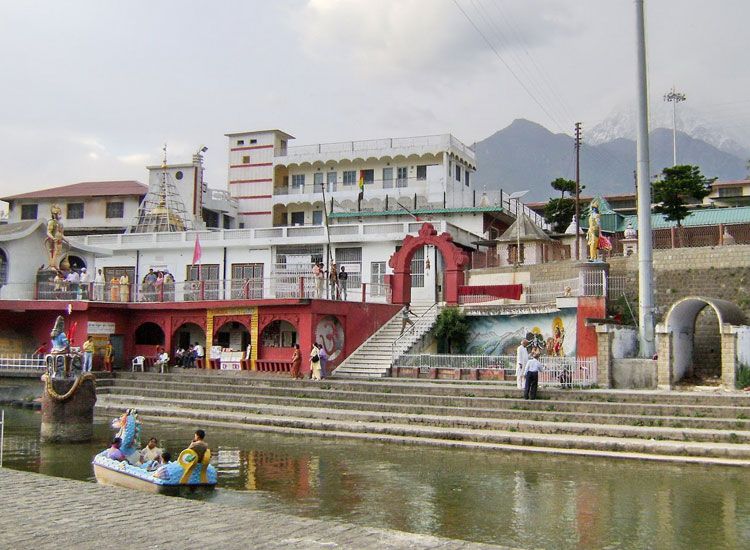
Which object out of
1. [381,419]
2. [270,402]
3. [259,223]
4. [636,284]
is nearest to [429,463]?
[381,419]

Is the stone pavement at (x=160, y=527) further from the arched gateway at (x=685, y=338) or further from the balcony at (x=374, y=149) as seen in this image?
the balcony at (x=374, y=149)

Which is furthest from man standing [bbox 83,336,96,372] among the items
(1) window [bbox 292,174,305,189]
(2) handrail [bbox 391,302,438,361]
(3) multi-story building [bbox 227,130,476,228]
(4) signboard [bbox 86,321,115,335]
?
(1) window [bbox 292,174,305,189]

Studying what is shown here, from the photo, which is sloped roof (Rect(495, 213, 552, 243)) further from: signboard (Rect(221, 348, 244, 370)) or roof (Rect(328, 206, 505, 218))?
signboard (Rect(221, 348, 244, 370))

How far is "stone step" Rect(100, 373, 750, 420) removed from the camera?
62.4 ft

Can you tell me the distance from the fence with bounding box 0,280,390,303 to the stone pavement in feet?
62.1

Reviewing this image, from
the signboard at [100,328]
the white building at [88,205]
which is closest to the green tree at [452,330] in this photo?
the signboard at [100,328]

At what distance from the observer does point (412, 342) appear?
99.3 feet

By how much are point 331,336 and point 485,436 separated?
40.7 ft

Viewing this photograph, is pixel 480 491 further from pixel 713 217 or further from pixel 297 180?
pixel 297 180

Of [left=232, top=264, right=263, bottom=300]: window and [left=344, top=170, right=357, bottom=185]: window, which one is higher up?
[left=344, top=170, right=357, bottom=185]: window

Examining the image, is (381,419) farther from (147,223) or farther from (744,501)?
(147,223)

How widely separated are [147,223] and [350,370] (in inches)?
933

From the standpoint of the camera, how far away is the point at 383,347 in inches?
1201

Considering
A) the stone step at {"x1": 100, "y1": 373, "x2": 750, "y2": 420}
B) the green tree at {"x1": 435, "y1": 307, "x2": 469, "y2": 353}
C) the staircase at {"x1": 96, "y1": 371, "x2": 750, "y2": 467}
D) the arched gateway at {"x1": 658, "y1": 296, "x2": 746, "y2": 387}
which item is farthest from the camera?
the green tree at {"x1": 435, "y1": 307, "x2": 469, "y2": 353}
